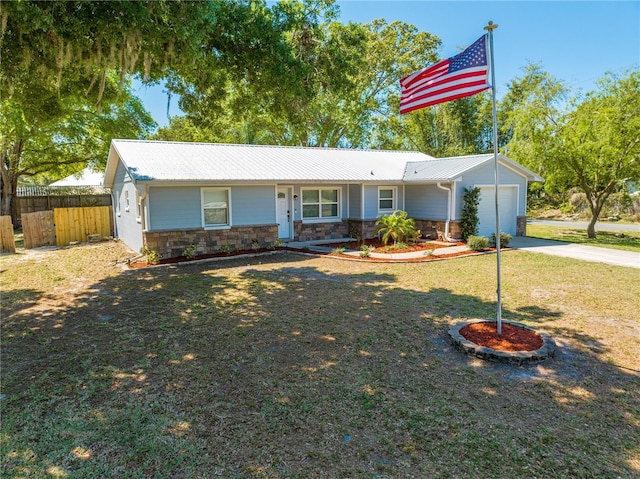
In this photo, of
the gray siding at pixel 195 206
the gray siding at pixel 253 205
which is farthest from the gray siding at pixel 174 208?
the gray siding at pixel 253 205

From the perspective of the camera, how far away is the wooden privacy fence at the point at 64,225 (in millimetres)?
15750

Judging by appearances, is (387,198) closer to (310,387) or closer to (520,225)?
(520,225)

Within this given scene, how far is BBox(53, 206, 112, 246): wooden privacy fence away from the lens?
1648cm

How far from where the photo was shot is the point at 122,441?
342cm

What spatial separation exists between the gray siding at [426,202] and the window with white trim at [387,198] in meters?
0.63

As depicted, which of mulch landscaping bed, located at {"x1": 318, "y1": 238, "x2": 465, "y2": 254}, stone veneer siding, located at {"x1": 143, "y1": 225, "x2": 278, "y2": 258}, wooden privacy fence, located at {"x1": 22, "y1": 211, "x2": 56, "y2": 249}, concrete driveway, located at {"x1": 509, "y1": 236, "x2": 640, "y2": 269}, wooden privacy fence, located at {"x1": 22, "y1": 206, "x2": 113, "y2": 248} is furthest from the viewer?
wooden privacy fence, located at {"x1": 22, "y1": 206, "x2": 113, "y2": 248}

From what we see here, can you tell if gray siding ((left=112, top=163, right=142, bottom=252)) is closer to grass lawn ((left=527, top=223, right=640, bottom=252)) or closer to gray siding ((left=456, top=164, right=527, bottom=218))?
gray siding ((left=456, top=164, right=527, bottom=218))

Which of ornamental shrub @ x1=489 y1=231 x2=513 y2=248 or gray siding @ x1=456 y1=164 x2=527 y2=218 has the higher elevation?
gray siding @ x1=456 y1=164 x2=527 y2=218

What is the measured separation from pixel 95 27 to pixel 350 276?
284 inches

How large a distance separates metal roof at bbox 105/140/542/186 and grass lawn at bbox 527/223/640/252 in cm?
300

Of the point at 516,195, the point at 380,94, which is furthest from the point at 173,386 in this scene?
the point at 380,94

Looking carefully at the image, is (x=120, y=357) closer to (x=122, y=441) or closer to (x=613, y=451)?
(x=122, y=441)

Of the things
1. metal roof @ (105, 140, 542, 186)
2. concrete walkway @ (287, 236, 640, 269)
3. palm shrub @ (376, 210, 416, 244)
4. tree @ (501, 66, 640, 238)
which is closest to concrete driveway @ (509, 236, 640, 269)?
concrete walkway @ (287, 236, 640, 269)

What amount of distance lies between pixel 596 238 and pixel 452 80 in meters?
15.0
